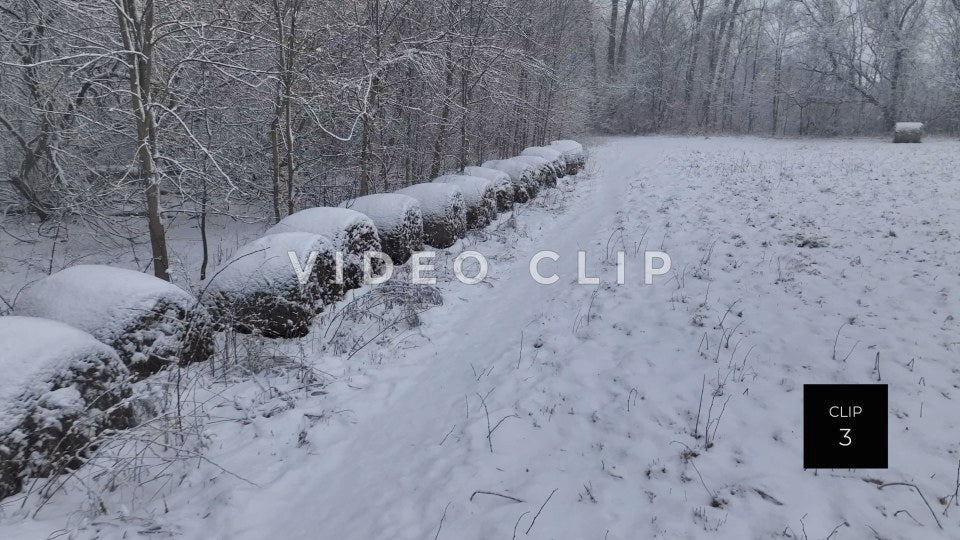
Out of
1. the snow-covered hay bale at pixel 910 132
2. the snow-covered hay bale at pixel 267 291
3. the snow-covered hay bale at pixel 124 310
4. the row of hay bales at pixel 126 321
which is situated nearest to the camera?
the row of hay bales at pixel 126 321

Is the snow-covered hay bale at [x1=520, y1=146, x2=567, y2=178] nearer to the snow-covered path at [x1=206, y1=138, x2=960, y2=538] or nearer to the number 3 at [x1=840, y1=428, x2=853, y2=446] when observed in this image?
the snow-covered path at [x1=206, y1=138, x2=960, y2=538]

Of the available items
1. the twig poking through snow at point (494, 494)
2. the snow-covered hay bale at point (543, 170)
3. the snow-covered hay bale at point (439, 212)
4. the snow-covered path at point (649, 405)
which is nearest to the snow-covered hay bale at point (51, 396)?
the snow-covered path at point (649, 405)

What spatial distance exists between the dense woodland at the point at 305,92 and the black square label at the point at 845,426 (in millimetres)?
5825

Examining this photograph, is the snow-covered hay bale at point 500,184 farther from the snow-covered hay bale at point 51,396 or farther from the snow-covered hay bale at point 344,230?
the snow-covered hay bale at point 51,396

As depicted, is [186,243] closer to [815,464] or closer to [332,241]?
[332,241]

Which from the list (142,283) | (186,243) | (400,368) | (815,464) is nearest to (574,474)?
(815,464)

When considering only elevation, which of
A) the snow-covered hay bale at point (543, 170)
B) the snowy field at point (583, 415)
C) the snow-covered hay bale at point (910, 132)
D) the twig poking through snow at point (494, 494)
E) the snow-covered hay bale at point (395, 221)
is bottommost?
the twig poking through snow at point (494, 494)

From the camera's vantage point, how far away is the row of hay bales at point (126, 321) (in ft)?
9.10

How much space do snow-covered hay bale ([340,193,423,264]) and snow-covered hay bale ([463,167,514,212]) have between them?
3.78m

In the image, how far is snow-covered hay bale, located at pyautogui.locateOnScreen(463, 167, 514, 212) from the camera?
11250mm

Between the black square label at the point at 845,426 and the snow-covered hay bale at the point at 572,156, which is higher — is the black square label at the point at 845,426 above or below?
below

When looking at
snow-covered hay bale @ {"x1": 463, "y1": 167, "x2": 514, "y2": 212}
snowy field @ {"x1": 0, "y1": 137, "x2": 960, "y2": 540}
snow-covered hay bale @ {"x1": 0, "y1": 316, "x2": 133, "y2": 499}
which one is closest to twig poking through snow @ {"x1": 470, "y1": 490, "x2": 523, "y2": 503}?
snowy field @ {"x1": 0, "y1": 137, "x2": 960, "y2": 540}

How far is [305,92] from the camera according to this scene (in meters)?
7.54

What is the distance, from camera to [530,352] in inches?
185
